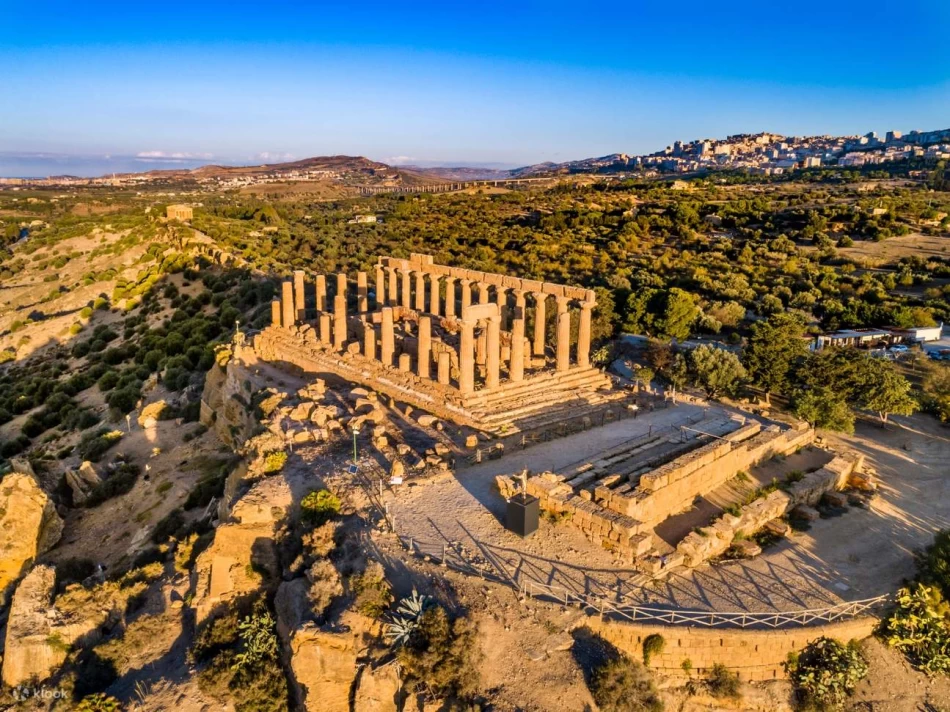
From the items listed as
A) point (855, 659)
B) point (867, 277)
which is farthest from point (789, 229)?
point (855, 659)

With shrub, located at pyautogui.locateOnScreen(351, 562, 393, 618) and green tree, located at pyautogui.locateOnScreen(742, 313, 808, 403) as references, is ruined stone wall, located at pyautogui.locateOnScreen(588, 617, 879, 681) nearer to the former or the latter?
shrub, located at pyautogui.locateOnScreen(351, 562, 393, 618)

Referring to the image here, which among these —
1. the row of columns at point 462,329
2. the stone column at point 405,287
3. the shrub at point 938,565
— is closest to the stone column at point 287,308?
the row of columns at point 462,329

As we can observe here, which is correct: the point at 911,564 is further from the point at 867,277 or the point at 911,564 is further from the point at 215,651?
the point at 867,277

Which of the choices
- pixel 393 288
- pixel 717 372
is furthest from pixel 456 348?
pixel 717 372

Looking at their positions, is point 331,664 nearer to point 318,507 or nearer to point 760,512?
point 318,507

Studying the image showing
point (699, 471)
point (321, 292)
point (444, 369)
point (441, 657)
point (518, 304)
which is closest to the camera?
point (441, 657)

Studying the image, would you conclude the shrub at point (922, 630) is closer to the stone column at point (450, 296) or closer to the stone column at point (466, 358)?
the stone column at point (466, 358)
